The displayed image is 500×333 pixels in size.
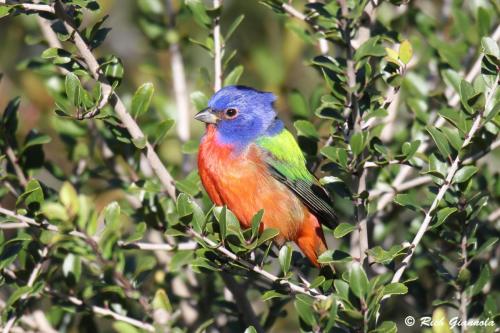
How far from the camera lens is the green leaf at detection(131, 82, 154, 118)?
3941mm

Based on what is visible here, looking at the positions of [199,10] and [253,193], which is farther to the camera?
[253,193]

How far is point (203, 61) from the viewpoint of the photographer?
7.38 m

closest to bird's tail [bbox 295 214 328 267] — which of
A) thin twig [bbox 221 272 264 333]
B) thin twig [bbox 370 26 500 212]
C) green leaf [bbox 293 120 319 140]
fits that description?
thin twig [bbox 370 26 500 212]

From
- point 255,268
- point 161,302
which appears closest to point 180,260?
point 161,302

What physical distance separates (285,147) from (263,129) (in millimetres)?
335

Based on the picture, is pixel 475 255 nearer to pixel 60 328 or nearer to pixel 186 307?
pixel 186 307

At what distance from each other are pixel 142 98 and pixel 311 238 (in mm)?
1461

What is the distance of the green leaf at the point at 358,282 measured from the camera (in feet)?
10.2

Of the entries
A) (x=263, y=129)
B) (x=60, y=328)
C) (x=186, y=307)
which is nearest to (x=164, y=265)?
(x=186, y=307)

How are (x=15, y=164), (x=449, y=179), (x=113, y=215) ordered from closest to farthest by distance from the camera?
(x=449, y=179) → (x=113, y=215) → (x=15, y=164)

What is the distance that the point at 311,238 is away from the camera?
4695 millimetres

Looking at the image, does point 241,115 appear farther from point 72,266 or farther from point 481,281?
→ point 481,281

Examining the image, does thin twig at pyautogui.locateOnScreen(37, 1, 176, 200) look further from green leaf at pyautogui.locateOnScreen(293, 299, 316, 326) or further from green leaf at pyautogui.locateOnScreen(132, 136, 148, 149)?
green leaf at pyautogui.locateOnScreen(293, 299, 316, 326)

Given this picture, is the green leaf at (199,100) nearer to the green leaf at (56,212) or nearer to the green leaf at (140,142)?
the green leaf at (140,142)
